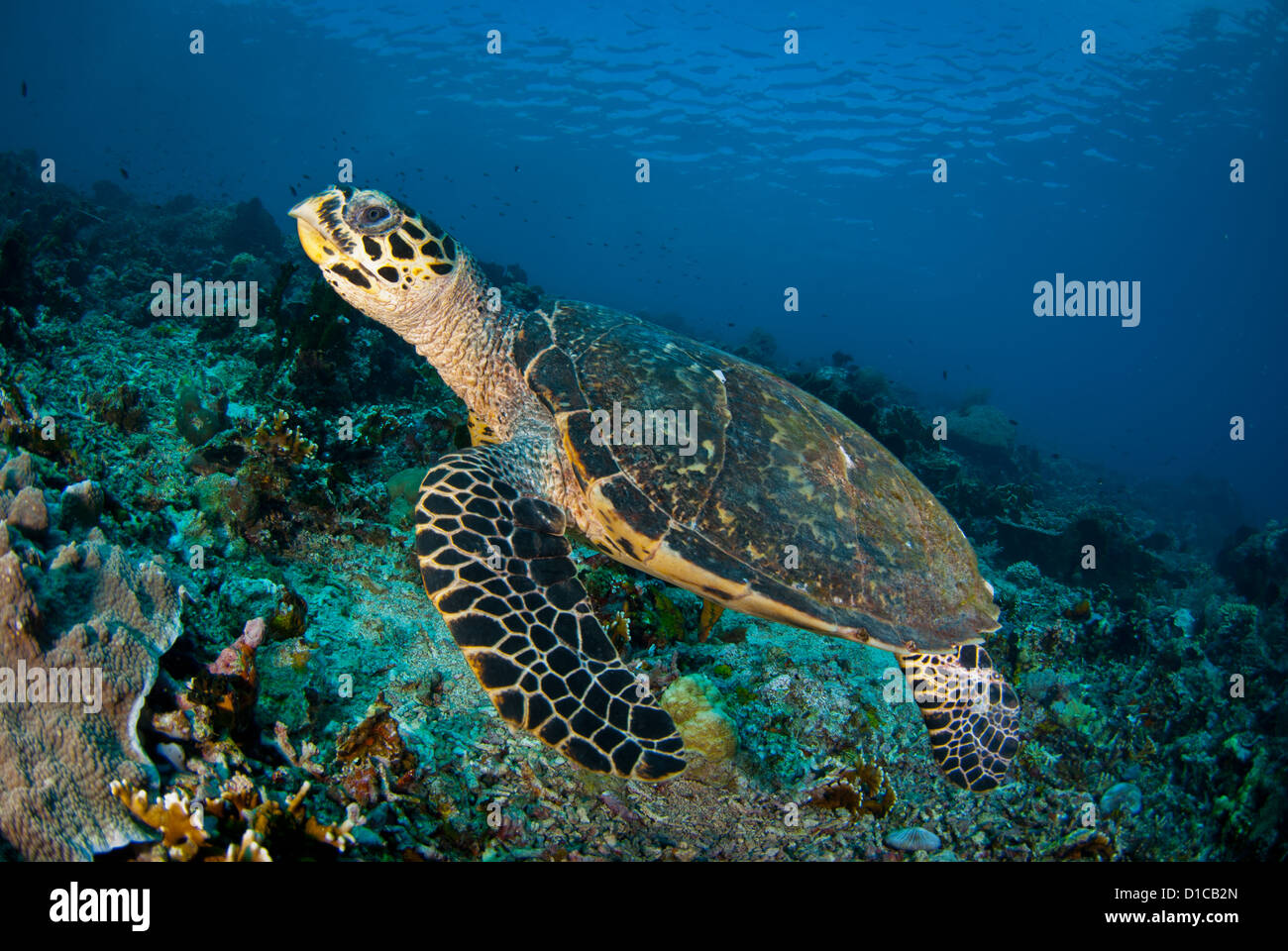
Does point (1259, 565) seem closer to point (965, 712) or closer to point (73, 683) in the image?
point (965, 712)

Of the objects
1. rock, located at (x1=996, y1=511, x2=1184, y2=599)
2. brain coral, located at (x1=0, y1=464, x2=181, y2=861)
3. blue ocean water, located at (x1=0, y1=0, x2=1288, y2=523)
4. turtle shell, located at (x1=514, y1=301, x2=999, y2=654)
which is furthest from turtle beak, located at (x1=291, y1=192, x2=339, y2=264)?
blue ocean water, located at (x1=0, y1=0, x2=1288, y2=523)

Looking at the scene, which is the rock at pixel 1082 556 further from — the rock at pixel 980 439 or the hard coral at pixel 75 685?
the hard coral at pixel 75 685

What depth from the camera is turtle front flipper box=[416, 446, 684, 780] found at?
2.47 m

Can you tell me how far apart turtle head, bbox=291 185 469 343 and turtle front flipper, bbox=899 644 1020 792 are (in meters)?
4.38

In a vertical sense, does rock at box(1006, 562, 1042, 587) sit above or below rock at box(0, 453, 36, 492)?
below

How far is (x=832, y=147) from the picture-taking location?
53.3 metres

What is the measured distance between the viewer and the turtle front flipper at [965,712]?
367cm

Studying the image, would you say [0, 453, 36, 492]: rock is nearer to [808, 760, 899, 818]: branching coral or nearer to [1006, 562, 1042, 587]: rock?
[808, 760, 899, 818]: branching coral

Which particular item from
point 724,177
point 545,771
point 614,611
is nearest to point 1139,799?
point 614,611

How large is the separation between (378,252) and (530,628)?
2880 mm

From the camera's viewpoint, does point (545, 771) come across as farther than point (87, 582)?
Yes

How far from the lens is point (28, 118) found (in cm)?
7606

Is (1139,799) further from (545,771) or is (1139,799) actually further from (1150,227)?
(1150,227)

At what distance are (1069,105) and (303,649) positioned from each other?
5692 cm
